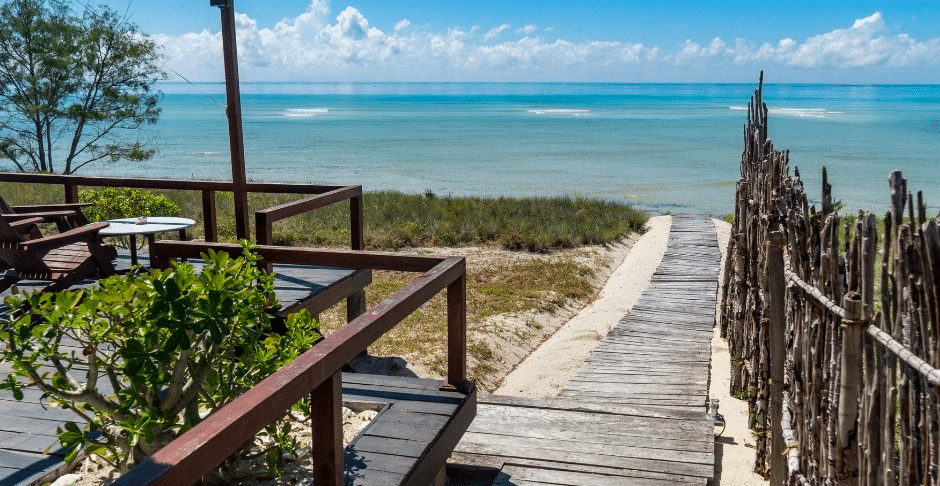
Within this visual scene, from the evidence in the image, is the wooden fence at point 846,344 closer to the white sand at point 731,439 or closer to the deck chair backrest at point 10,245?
the white sand at point 731,439

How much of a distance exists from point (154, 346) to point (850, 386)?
2582mm

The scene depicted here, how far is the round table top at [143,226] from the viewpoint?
6234 mm

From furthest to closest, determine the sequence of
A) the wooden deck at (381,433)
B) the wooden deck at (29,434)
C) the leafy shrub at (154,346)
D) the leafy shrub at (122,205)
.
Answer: the leafy shrub at (122,205), the wooden deck at (381,433), the wooden deck at (29,434), the leafy shrub at (154,346)

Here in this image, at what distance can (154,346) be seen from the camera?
286 cm

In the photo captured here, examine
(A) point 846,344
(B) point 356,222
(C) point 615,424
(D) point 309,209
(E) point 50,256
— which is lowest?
(C) point 615,424

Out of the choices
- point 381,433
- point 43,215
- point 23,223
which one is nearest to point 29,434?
point 381,433

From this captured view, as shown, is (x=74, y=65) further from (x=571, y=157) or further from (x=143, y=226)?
(x=571, y=157)

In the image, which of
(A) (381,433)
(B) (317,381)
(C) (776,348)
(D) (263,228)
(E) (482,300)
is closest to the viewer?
(B) (317,381)

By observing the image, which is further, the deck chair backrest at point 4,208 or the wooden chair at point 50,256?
the deck chair backrest at point 4,208

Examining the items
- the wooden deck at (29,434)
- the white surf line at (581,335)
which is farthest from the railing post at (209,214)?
the white surf line at (581,335)

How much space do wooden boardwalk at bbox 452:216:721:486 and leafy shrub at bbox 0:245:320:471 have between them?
6.52 feet

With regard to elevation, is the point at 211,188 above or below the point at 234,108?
below

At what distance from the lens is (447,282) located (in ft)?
12.8

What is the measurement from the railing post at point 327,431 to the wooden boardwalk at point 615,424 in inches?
76.2
